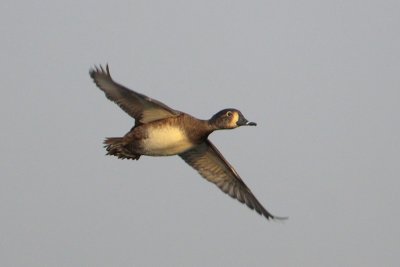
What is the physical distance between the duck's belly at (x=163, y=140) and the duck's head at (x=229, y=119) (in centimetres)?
71

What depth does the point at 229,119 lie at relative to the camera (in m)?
21.1

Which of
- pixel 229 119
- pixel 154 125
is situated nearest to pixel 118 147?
pixel 154 125

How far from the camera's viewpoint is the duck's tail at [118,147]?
823 inches

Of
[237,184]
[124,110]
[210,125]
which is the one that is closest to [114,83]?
[124,110]

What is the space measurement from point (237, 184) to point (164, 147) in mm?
2927

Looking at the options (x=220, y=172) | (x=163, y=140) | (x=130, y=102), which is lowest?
(x=220, y=172)

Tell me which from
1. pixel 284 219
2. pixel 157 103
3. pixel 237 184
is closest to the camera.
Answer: pixel 157 103

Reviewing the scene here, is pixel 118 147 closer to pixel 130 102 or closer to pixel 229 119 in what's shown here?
pixel 130 102

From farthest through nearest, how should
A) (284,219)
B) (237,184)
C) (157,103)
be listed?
(237,184) → (284,219) → (157,103)

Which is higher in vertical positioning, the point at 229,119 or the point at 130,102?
the point at 130,102

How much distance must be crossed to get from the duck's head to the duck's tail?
180 cm

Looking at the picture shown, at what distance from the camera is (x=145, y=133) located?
68.2 ft

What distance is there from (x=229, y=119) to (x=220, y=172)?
236cm

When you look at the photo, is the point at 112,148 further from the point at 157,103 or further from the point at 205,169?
the point at 205,169
